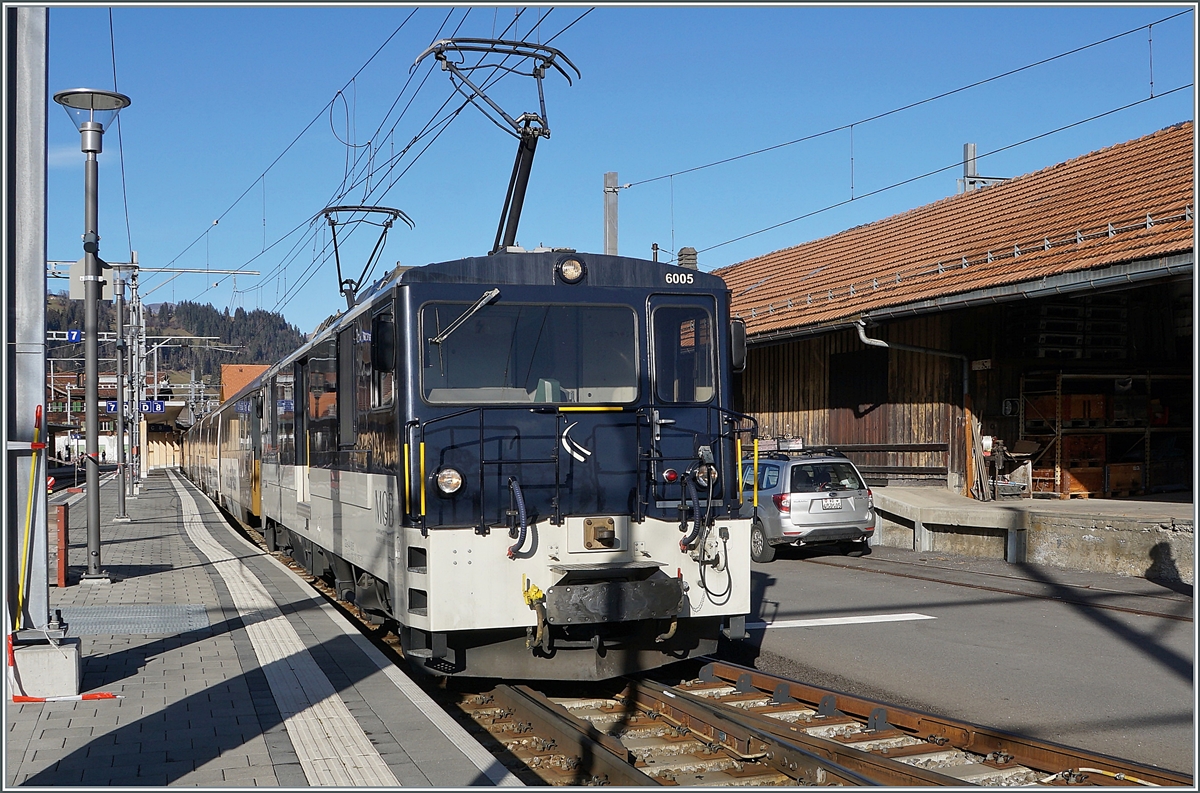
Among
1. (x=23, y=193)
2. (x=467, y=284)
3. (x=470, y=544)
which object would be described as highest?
(x=23, y=193)

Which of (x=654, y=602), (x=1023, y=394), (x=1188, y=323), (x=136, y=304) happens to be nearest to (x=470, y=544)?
(x=654, y=602)

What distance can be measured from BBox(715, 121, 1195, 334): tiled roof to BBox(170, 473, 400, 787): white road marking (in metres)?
10.8

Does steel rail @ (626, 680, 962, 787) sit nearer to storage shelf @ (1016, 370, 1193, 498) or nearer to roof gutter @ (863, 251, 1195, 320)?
roof gutter @ (863, 251, 1195, 320)

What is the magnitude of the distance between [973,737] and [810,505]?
36.0 feet

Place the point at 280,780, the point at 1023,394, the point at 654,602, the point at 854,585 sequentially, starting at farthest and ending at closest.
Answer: the point at 1023,394
the point at 854,585
the point at 654,602
the point at 280,780

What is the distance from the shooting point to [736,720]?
675 cm

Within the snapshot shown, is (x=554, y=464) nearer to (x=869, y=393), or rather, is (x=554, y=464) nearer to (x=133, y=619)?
(x=133, y=619)

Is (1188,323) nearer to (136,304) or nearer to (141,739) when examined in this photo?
(141,739)

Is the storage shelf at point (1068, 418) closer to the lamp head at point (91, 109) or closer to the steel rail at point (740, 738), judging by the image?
the steel rail at point (740, 738)

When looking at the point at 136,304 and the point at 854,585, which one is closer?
the point at 854,585

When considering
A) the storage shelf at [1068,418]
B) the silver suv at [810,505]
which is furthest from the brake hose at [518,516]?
the storage shelf at [1068,418]

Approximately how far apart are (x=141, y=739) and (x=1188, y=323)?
1947cm

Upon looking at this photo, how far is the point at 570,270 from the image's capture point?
8.32 m

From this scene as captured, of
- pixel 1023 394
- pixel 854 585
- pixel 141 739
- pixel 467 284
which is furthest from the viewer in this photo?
pixel 1023 394
